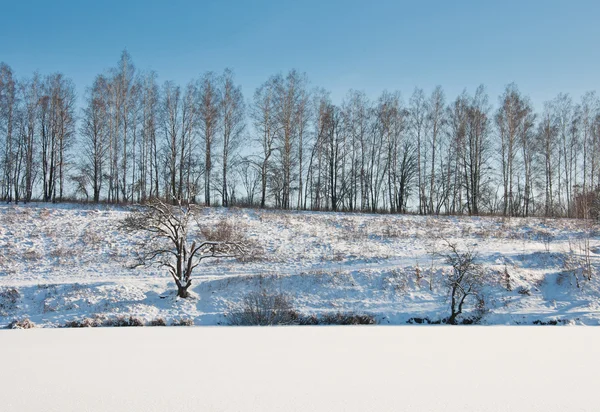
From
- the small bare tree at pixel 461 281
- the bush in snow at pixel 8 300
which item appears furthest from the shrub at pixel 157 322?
the small bare tree at pixel 461 281

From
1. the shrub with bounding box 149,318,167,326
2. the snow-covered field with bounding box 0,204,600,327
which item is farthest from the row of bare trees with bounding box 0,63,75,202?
the shrub with bounding box 149,318,167,326

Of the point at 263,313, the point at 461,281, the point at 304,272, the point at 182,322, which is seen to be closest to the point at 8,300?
the point at 182,322

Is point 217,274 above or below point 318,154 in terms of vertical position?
below

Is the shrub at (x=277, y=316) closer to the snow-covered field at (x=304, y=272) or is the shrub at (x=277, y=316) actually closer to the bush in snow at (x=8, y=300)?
the snow-covered field at (x=304, y=272)

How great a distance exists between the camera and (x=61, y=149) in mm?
27781

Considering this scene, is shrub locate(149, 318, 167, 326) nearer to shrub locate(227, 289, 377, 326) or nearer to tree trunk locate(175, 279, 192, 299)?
tree trunk locate(175, 279, 192, 299)
